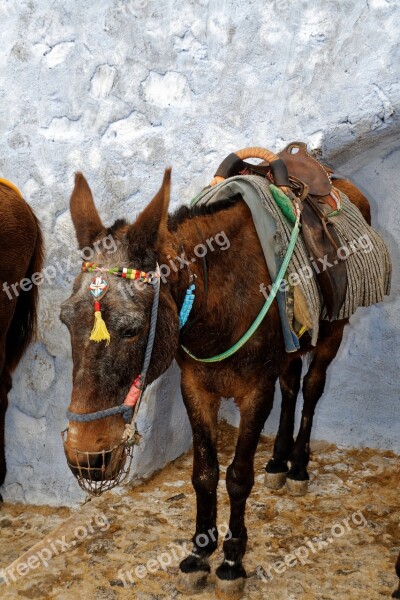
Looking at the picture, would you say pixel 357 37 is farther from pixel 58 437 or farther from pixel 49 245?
pixel 58 437

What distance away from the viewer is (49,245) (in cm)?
395

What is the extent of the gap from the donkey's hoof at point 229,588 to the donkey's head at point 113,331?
1085 millimetres

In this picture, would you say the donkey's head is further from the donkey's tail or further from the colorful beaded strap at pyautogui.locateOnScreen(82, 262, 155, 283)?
the donkey's tail

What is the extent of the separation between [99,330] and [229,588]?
158 cm

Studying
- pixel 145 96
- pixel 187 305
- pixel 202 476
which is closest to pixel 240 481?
pixel 202 476

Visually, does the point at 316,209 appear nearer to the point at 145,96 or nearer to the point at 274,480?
the point at 145,96

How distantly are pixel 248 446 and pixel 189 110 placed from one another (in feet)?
7.22

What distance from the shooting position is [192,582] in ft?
9.36

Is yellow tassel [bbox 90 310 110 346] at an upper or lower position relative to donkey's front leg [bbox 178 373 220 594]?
upper

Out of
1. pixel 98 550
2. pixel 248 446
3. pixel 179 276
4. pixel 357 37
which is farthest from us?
pixel 357 37

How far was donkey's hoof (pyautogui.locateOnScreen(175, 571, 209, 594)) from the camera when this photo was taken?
112 inches

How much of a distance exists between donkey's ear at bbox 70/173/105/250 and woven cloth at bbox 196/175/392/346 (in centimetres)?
59

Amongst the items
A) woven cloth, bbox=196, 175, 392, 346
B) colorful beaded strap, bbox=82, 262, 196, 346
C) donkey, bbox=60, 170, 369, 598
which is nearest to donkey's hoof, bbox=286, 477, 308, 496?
donkey, bbox=60, 170, 369, 598

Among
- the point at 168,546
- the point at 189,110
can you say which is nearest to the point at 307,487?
the point at 168,546
